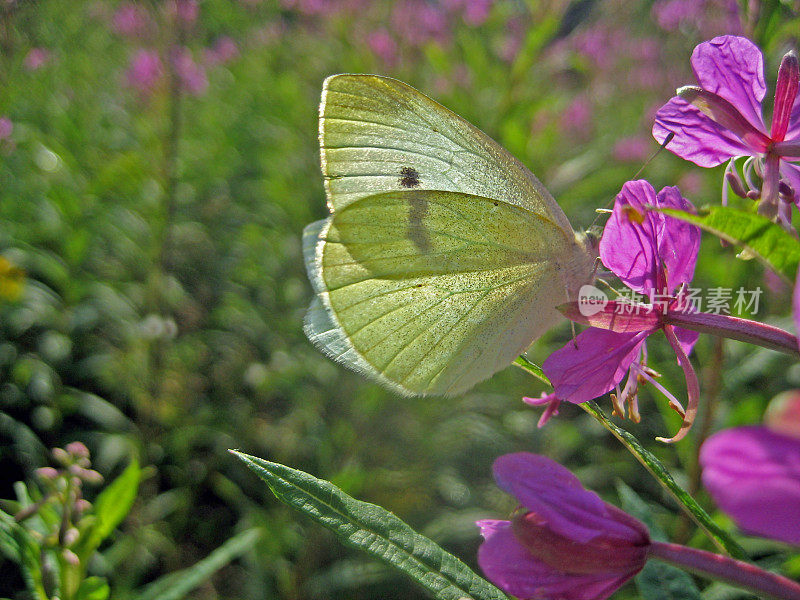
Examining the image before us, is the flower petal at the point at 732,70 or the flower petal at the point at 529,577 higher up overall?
the flower petal at the point at 732,70

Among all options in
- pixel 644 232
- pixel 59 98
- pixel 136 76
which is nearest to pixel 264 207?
pixel 136 76

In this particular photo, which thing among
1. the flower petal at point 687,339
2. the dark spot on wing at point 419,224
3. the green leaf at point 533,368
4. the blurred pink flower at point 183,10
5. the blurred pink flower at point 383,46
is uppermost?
the blurred pink flower at point 183,10

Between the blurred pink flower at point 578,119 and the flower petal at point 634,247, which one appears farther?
the blurred pink flower at point 578,119

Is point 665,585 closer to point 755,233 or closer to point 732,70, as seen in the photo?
point 755,233

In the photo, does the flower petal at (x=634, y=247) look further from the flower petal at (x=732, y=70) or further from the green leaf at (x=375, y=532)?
the green leaf at (x=375, y=532)

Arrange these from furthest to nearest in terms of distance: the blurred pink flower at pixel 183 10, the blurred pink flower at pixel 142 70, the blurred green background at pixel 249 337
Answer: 1. the blurred pink flower at pixel 142 70
2. the blurred green background at pixel 249 337
3. the blurred pink flower at pixel 183 10

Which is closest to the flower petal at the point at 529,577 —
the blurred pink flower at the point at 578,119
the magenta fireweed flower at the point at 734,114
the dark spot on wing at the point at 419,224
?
the magenta fireweed flower at the point at 734,114

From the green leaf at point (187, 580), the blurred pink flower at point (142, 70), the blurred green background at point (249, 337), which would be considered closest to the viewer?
the green leaf at point (187, 580)

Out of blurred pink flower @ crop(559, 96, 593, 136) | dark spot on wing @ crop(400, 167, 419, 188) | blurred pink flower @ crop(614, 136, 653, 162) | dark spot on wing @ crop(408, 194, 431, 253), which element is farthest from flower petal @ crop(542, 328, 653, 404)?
blurred pink flower @ crop(559, 96, 593, 136)
